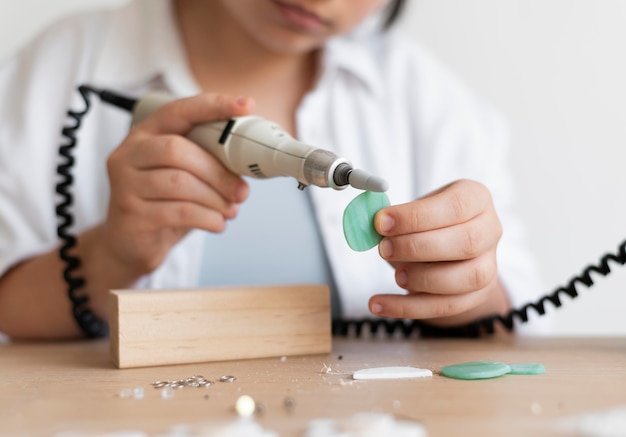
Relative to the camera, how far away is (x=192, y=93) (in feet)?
2.80

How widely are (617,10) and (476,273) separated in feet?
2.65

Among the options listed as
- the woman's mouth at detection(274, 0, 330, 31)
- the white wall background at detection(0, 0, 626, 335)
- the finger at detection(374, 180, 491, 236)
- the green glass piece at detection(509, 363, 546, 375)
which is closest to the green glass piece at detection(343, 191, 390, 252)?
the finger at detection(374, 180, 491, 236)

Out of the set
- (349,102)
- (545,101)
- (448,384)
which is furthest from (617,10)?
(448,384)

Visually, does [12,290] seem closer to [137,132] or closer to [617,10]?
[137,132]

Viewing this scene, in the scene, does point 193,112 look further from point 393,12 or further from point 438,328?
point 393,12

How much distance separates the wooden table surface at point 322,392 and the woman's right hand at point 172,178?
12 centimetres

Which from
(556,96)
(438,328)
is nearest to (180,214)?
(438,328)

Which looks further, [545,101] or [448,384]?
[545,101]

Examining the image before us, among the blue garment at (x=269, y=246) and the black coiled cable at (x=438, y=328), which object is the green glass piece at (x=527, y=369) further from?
the blue garment at (x=269, y=246)

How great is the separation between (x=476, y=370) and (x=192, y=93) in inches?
20.4

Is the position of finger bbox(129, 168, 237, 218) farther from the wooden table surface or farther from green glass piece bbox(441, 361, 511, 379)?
green glass piece bbox(441, 361, 511, 379)

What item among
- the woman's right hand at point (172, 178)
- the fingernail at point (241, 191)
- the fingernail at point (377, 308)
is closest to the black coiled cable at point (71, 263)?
the woman's right hand at point (172, 178)

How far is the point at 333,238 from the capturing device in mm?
824

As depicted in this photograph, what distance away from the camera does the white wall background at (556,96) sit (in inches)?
46.0
